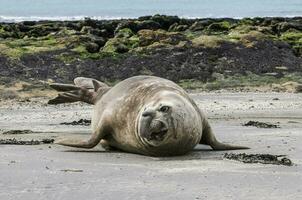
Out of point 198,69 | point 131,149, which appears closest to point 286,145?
point 131,149

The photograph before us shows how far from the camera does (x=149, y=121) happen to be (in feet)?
23.5

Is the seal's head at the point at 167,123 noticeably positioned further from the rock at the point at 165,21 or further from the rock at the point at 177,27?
the rock at the point at 165,21

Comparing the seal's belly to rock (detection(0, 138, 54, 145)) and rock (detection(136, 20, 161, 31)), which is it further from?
rock (detection(136, 20, 161, 31))

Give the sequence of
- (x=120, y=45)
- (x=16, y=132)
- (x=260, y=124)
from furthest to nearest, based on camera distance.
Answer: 1. (x=120, y=45)
2. (x=260, y=124)
3. (x=16, y=132)

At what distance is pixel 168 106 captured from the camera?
24.1 ft

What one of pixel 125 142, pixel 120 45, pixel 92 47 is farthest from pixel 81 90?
pixel 120 45

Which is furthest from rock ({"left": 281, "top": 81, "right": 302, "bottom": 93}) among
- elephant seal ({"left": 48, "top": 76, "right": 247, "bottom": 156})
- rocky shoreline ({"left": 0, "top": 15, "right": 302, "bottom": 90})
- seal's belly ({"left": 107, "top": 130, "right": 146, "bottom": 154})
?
seal's belly ({"left": 107, "top": 130, "right": 146, "bottom": 154})

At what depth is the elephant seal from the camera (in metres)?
7.23

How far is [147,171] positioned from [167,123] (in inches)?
27.7

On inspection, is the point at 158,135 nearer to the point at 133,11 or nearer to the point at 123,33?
the point at 123,33

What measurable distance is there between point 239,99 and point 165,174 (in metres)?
9.13

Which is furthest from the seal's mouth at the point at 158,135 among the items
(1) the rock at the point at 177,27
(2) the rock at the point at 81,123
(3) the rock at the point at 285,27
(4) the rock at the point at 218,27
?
(1) the rock at the point at 177,27

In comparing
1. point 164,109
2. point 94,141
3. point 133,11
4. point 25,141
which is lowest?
point 133,11

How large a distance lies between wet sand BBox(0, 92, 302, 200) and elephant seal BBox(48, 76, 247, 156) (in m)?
0.14
